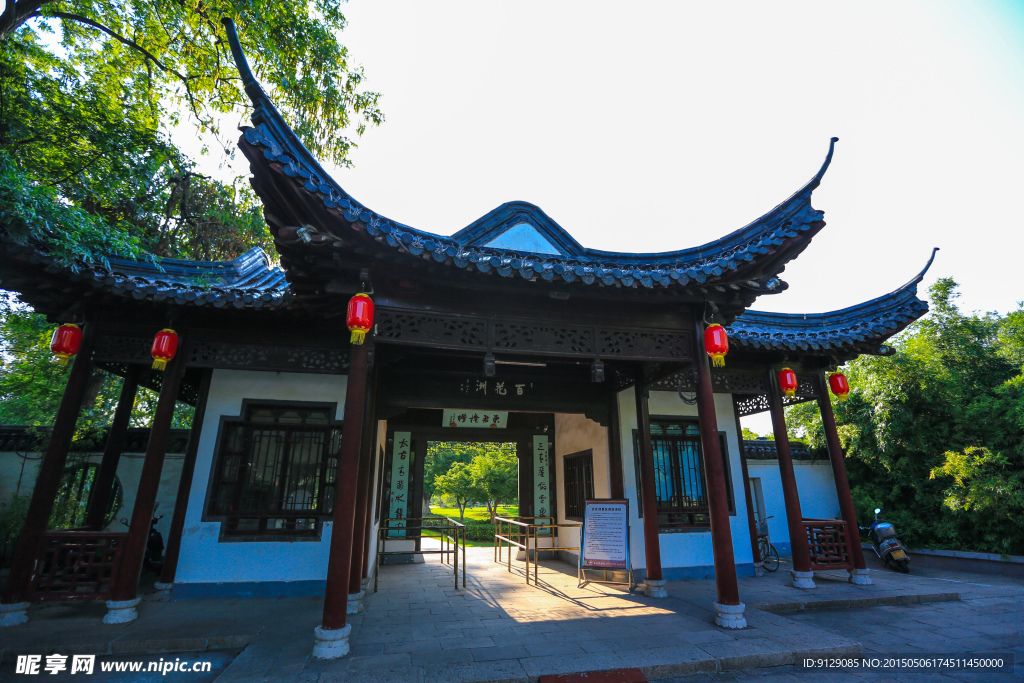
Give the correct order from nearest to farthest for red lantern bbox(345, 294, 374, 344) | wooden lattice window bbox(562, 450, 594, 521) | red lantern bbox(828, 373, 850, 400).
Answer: red lantern bbox(345, 294, 374, 344), red lantern bbox(828, 373, 850, 400), wooden lattice window bbox(562, 450, 594, 521)

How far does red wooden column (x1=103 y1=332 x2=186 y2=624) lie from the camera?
14.9ft

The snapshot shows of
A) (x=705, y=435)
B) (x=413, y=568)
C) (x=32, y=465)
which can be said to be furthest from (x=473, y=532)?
(x=705, y=435)

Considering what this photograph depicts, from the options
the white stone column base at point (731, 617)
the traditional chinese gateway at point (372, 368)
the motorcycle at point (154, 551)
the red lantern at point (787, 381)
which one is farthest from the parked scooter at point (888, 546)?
the motorcycle at point (154, 551)

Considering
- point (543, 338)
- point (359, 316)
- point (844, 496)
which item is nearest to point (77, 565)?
point (359, 316)

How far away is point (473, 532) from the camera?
1741cm

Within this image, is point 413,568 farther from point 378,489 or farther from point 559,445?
point 559,445

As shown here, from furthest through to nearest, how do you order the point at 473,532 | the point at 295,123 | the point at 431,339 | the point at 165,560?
the point at 473,532
the point at 295,123
the point at 165,560
the point at 431,339

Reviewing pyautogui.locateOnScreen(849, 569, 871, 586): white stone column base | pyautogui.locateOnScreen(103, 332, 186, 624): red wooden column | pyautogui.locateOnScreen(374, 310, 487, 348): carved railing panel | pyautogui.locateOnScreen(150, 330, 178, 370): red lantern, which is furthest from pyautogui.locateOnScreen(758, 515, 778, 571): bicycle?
pyautogui.locateOnScreen(150, 330, 178, 370): red lantern

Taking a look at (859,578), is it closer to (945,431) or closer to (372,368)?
(945,431)

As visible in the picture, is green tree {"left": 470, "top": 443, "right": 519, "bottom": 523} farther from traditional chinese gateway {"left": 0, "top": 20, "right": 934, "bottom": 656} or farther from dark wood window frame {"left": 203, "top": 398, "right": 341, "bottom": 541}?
dark wood window frame {"left": 203, "top": 398, "right": 341, "bottom": 541}

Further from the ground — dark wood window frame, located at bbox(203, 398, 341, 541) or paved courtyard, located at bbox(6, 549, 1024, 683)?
dark wood window frame, located at bbox(203, 398, 341, 541)

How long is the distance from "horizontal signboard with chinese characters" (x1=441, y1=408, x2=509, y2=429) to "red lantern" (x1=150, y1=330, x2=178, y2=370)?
3994mm

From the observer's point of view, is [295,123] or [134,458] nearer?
[134,458]

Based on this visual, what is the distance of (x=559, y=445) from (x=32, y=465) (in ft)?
28.2
